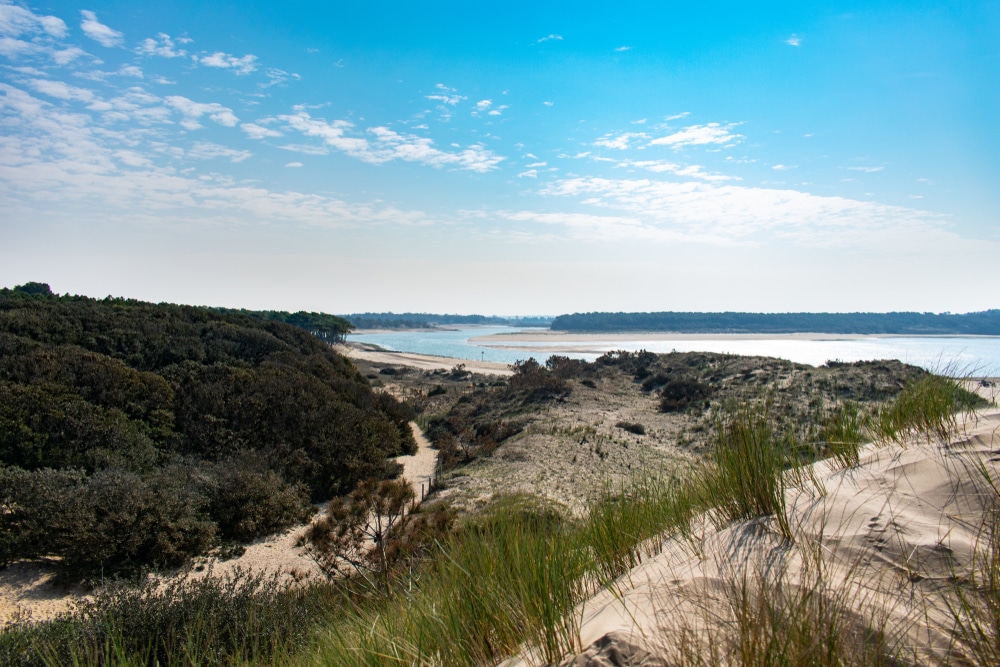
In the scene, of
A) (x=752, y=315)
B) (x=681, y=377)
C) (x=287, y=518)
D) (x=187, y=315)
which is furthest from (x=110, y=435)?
(x=752, y=315)

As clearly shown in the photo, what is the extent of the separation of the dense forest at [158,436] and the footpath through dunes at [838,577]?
327 inches

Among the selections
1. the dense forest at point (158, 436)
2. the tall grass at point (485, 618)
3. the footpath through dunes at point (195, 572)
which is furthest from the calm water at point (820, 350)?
the tall grass at point (485, 618)

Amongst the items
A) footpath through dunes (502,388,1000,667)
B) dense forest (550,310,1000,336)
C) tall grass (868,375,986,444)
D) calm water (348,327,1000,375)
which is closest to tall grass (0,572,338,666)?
footpath through dunes (502,388,1000,667)

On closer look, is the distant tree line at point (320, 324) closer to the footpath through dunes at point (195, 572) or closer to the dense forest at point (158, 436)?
the dense forest at point (158, 436)

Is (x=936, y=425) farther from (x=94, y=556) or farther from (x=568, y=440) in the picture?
(x=568, y=440)

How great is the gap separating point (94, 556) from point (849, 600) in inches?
400

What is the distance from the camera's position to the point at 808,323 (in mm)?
127062

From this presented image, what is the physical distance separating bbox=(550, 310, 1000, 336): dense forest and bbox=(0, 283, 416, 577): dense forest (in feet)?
395

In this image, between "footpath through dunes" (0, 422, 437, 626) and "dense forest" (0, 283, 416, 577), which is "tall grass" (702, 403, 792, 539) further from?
"dense forest" (0, 283, 416, 577)

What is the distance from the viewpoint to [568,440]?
1814cm

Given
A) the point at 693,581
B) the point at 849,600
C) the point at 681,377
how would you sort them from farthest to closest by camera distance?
1. the point at 681,377
2. the point at 693,581
3. the point at 849,600

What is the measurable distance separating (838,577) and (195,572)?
9.58 metres

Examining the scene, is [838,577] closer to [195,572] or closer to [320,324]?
[195,572]

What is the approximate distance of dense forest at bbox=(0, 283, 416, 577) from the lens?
8.57 m
